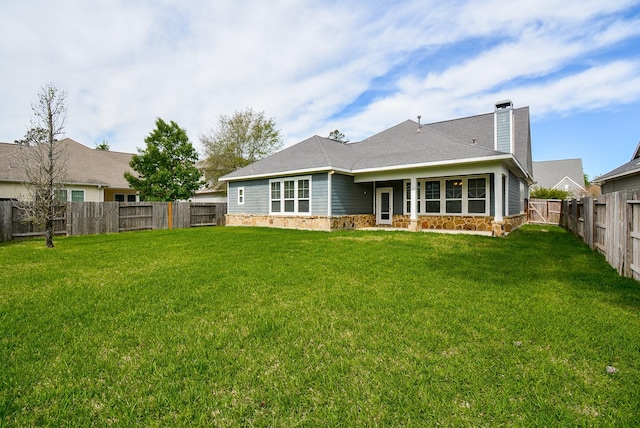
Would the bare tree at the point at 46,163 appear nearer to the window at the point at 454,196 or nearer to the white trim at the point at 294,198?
the white trim at the point at 294,198

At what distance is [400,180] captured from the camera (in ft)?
50.9

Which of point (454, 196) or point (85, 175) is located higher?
point (85, 175)

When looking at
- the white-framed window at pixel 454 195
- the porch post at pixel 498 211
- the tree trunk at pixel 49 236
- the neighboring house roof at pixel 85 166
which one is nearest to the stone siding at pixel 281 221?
the white-framed window at pixel 454 195

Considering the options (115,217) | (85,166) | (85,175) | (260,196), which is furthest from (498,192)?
(85,166)

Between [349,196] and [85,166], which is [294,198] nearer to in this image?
[349,196]

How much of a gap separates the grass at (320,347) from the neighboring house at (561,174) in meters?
39.2

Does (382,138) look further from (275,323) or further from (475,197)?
(275,323)

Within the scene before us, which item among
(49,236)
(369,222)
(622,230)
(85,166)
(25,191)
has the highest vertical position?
(85,166)

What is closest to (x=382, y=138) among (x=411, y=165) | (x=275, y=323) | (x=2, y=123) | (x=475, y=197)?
(x=411, y=165)

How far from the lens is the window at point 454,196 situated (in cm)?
1351

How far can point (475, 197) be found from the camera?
43.3 ft

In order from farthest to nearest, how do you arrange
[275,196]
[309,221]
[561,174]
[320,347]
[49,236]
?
[561,174], [275,196], [309,221], [49,236], [320,347]

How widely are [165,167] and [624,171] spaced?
26404 mm

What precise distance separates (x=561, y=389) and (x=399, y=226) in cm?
1288
